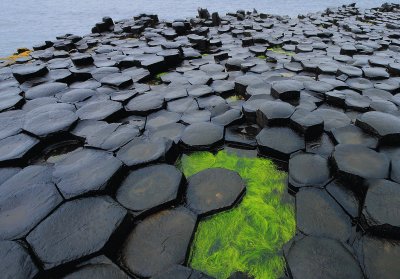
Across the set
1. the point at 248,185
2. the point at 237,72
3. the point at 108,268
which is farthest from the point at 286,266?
the point at 237,72

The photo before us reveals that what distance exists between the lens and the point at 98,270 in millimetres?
1155

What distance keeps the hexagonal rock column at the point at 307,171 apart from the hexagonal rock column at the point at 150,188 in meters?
0.72

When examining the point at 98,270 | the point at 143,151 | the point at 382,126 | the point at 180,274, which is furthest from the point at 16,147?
the point at 382,126

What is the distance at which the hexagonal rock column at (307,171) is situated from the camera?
1599mm

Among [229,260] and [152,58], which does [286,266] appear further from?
[152,58]

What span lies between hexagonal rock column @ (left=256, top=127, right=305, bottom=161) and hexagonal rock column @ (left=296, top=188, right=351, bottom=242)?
0.37m

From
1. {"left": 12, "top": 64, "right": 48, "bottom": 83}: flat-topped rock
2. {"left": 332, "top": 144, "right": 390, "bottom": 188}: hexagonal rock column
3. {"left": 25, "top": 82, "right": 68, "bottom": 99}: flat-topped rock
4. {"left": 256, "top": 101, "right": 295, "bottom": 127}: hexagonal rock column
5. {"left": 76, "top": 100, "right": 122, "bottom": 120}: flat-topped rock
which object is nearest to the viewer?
{"left": 332, "top": 144, "right": 390, "bottom": 188}: hexagonal rock column

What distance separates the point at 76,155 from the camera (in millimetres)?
1905

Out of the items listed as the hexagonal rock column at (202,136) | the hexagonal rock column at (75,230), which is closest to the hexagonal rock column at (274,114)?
the hexagonal rock column at (202,136)

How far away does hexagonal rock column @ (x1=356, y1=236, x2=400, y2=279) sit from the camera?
3.64 feet

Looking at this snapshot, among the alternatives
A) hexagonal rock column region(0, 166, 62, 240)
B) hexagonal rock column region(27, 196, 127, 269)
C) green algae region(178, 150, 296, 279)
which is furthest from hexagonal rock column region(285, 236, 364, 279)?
hexagonal rock column region(0, 166, 62, 240)

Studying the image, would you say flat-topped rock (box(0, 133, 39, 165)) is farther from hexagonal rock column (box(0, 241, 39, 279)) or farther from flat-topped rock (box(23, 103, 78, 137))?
hexagonal rock column (box(0, 241, 39, 279))

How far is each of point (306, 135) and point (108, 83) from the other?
236cm

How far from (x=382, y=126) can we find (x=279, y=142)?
75cm
